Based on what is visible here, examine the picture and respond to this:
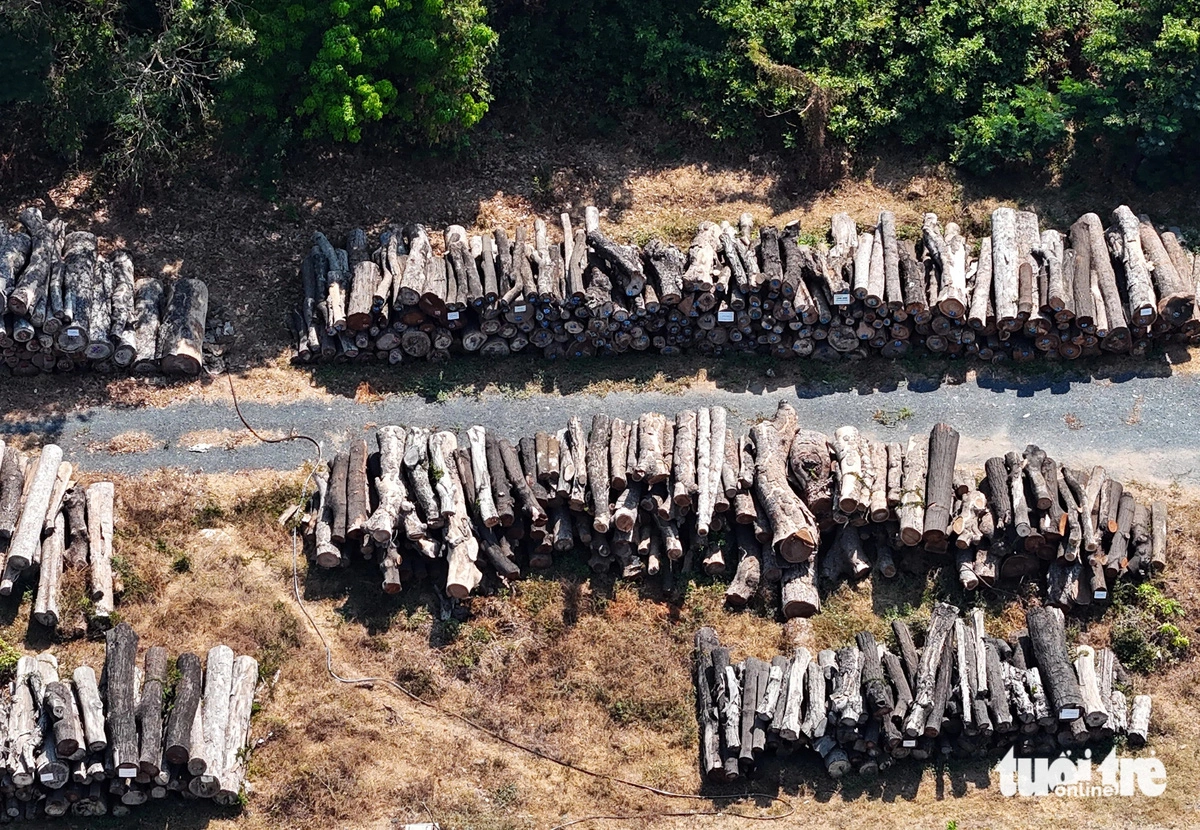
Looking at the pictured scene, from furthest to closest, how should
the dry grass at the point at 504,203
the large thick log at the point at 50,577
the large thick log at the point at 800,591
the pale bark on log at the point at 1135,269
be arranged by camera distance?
the dry grass at the point at 504,203 < the pale bark on log at the point at 1135,269 < the large thick log at the point at 800,591 < the large thick log at the point at 50,577

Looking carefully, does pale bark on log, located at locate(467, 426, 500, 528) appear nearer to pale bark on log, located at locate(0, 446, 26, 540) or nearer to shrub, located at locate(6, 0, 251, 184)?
pale bark on log, located at locate(0, 446, 26, 540)

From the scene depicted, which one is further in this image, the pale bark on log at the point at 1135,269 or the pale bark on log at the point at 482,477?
the pale bark on log at the point at 1135,269

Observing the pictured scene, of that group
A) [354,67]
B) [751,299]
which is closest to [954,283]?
[751,299]

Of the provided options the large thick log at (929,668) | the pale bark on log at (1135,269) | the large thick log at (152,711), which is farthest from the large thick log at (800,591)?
the large thick log at (152,711)

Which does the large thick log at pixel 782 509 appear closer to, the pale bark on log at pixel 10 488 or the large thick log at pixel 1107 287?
the large thick log at pixel 1107 287

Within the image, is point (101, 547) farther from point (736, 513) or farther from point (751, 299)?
point (751, 299)

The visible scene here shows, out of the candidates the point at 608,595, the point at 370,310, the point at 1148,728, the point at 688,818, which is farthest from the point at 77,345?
the point at 1148,728

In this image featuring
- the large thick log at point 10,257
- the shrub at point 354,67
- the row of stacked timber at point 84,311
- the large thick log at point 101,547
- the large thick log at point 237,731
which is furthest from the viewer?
the shrub at point 354,67
